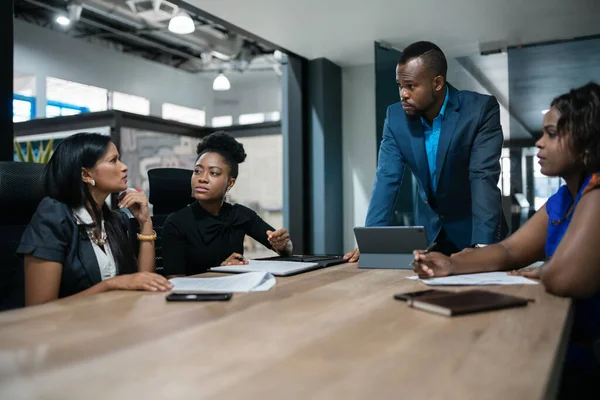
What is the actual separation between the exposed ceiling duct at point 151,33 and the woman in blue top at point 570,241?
14.9 ft

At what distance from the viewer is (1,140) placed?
244 cm

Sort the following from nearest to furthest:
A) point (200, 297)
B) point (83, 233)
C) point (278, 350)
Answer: point (278, 350), point (200, 297), point (83, 233)

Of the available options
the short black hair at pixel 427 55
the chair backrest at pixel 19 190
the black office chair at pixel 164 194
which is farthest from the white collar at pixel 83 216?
the short black hair at pixel 427 55

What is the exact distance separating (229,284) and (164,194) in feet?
4.02

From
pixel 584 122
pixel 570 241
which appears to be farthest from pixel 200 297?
pixel 584 122

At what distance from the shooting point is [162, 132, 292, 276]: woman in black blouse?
2215mm

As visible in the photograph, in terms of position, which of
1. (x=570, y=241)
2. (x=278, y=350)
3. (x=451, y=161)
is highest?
(x=451, y=161)

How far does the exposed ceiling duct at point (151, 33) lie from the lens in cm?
577

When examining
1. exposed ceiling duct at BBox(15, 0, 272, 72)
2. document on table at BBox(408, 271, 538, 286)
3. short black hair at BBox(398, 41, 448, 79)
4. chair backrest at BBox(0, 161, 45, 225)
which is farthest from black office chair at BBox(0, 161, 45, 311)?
exposed ceiling duct at BBox(15, 0, 272, 72)

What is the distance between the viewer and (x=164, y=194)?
2.52 metres

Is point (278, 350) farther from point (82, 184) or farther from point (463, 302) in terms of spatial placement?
point (82, 184)

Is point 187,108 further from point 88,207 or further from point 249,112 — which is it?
point 88,207

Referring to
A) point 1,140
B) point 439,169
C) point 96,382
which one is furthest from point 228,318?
point 1,140

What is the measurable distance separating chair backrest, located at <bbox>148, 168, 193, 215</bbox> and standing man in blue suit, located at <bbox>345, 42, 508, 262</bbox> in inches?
35.6
